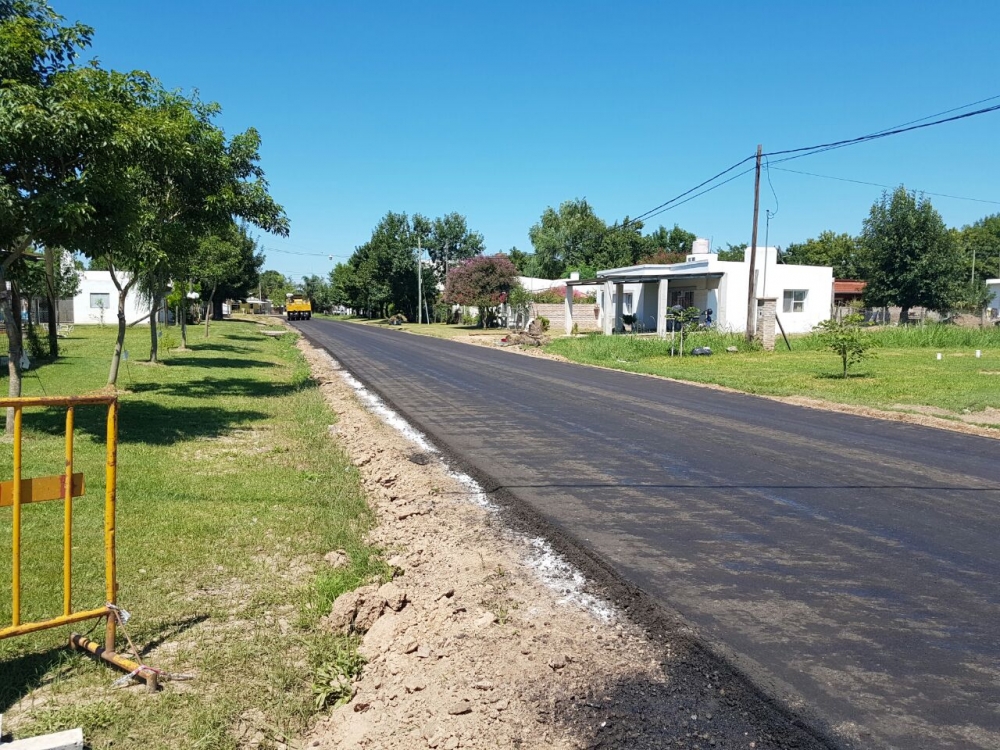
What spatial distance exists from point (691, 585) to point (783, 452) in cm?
536

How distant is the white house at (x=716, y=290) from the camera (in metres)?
40.2

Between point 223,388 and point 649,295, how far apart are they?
3148 cm

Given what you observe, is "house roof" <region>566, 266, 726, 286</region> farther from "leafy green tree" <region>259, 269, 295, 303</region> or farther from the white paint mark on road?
"leafy green tree" <region>259, 269, 295, 303</region>

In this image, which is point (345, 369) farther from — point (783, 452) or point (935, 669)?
point (935, 669)

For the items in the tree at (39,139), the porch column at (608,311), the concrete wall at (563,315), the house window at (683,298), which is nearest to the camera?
the tree at (39,139)

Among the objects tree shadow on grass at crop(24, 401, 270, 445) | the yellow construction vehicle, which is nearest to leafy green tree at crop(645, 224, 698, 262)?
the yellow construction vehicle

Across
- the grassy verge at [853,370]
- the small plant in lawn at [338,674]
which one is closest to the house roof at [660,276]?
the grassy verge at [853,370]

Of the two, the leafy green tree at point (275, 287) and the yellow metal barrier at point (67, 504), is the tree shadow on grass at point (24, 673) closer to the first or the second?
the yellow metal barrier at point (67, 504)

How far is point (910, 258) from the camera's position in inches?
1847

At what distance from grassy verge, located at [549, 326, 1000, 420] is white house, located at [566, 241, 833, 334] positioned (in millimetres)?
5343

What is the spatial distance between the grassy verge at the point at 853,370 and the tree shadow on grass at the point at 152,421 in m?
11.4

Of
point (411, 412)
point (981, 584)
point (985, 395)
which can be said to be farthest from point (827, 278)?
point (981, 584)

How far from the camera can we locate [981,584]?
5.39 m

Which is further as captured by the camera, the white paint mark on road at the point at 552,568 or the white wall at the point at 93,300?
the white wall at the point at 93,300
